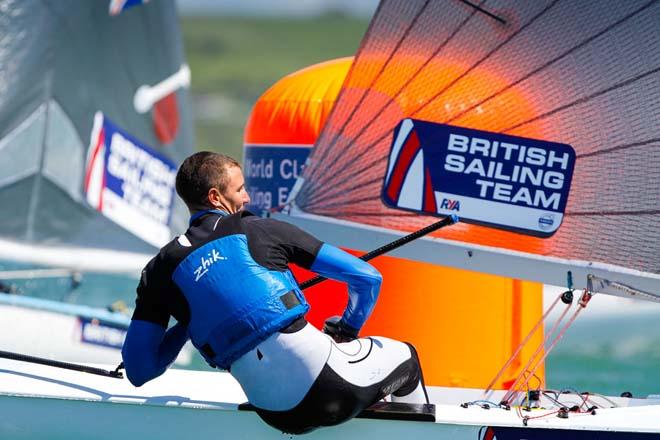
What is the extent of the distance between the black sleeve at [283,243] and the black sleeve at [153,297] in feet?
0.68

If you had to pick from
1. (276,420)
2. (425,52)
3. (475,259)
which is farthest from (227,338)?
(425,52)

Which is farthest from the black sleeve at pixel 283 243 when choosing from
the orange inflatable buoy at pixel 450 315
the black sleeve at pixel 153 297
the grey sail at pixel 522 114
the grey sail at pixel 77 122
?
the grey sail at pixel 77 122

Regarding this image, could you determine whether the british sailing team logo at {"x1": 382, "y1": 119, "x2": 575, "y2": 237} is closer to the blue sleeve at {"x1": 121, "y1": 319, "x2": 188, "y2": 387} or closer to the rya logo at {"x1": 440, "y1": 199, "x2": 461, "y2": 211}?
the rya logo at {"x1": 440, "y1": 199, "x2": 461, "y2": 211}

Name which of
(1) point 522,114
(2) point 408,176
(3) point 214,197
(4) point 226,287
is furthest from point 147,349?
→ (1) point 522,114

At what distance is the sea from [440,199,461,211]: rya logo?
2536 millimetres

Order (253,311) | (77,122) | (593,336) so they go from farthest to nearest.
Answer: (77,122) → (593,336) → (253,311)

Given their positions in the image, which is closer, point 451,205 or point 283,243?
point 283,243

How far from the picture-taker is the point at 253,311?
227cm

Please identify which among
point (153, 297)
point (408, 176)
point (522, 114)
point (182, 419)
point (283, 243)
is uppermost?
point (522, 114)

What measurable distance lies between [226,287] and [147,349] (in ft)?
0.75

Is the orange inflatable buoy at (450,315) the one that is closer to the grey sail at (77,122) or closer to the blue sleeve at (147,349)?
the blue sleeve at (147,349)

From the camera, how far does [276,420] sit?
7.88 ft

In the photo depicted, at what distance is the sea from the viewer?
584 centimetres

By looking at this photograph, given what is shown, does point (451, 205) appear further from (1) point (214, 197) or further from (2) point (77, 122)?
(2) point (77, 122)
